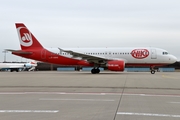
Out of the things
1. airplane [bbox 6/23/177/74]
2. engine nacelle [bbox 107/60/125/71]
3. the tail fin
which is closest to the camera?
engine nacelle [bbox 107/60/125/71]

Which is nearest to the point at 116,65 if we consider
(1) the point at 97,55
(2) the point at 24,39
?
(1) the point at 97,55

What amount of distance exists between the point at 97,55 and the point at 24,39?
9.93m

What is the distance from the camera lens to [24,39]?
32.6m

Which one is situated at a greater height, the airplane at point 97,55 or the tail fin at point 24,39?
the tail fin at point 24,39

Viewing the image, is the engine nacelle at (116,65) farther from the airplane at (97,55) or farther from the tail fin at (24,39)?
the tail fin at (24,39)

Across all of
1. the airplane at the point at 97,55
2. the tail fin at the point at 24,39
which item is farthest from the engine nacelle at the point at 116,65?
the tail fin at the point at 24,39

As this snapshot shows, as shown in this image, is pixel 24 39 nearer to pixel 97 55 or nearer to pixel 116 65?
pixel 97 55

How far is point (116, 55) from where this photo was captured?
30406 mm

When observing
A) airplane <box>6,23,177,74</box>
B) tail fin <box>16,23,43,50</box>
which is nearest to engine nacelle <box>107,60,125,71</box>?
airplane <box>6,23,177,74</box>

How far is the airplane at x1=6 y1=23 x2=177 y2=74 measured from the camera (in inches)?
1134

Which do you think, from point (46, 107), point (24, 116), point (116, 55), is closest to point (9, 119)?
point (24, 116)

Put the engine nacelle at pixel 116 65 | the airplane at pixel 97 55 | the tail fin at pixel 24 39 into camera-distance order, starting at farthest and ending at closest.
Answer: the tail fin at pixel 24 39
the airplane at pixel 97 55
the engine nacelle at pixel 116 65

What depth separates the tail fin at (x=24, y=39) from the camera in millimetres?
32562

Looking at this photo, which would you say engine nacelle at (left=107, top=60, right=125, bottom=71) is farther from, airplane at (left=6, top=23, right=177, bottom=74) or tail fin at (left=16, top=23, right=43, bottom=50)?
tail fin at (left=16, top=23, right=43, bottom=50)
